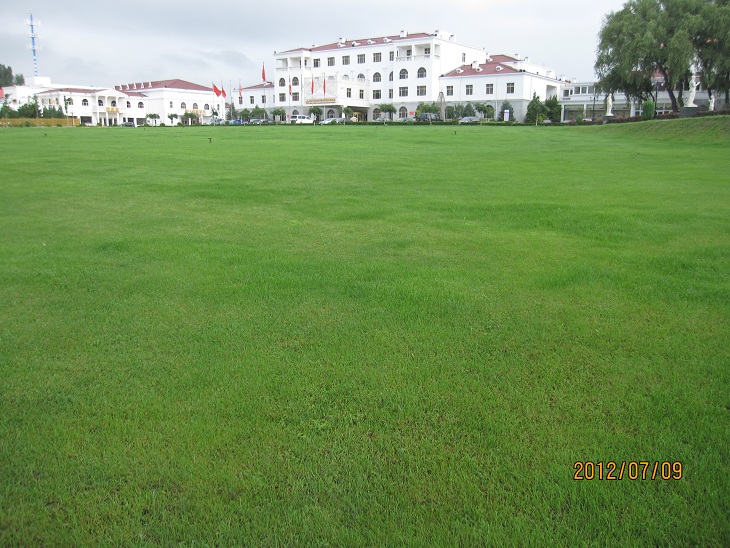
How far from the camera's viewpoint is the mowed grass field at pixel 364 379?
2.67 metres

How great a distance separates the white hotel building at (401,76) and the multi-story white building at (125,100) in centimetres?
1578

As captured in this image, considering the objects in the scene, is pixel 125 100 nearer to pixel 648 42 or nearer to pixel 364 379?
pixel 648 42

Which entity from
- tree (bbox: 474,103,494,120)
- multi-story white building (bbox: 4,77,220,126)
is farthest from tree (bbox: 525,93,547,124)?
multi-story white building (bbox: 4,77,220,126)

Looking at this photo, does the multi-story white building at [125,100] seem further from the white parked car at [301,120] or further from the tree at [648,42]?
the tree at [648,42]

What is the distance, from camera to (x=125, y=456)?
3031 mm

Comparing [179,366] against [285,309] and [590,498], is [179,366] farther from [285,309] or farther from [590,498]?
[590,498]

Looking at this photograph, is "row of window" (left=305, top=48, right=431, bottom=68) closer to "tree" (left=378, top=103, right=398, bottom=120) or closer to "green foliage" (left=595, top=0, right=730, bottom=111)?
"tree" (left=378, top=103, right=398, bottom=120)

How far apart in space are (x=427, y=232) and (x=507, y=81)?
7110 centimetres

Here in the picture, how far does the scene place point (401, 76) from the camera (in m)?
83.0

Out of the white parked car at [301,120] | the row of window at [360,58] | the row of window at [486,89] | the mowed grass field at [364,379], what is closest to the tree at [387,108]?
the row of window at [486,89]

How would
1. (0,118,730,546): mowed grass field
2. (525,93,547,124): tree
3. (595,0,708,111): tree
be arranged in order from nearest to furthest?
(0,118,730,546): mowed grass field, (595,0,708,111): tree, (525,93,547,124): tree
